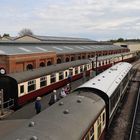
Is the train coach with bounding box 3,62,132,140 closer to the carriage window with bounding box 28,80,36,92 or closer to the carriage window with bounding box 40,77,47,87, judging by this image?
the carriage window with bounding box 28,80,36,92

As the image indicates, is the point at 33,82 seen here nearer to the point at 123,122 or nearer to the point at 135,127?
the point at 123,122

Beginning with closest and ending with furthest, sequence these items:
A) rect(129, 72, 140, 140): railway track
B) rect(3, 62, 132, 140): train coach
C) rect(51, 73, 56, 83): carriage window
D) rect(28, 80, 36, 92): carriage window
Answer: rect(3, 62, 132, 140): train coach → rect(129, 72, 140, 140): railway track → rect(28, 80, 36, 92): carriage window → rect(51, 73, 56, 83): carriage window

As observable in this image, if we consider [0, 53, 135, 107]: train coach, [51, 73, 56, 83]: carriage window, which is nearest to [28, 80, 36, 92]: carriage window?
[0, 53, 135, 107]: train coach

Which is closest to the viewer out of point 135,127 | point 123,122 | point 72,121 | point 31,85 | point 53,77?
point 72,121

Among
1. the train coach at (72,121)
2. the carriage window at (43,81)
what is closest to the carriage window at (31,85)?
the carriage window at (43,81)

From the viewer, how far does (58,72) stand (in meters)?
29.9

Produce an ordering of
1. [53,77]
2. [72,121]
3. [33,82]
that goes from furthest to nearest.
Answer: [53,77] → [33,82] → [72,121]

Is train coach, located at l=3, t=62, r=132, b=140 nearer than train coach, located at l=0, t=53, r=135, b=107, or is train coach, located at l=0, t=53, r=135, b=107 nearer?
train coach, located at l=3, t=62, r=132, b=140

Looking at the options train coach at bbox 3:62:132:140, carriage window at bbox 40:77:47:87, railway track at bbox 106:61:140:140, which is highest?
train coach at bbox 3:62:132:140

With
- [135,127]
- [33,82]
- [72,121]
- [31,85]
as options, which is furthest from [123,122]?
[72,121]

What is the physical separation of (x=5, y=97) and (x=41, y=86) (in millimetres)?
4922

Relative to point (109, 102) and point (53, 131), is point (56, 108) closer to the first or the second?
point (53, 131)

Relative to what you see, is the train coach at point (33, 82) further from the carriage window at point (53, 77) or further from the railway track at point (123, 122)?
the railway track at point (123, 122)

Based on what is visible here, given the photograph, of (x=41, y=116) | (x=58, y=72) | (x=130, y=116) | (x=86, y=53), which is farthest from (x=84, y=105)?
(x=86, y=53)
